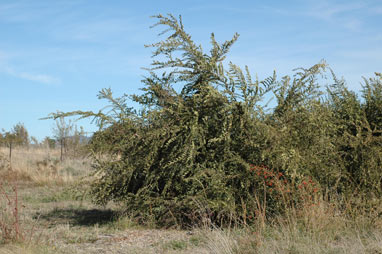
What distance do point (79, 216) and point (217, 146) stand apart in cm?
398

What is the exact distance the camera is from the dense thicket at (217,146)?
7781 millimetres

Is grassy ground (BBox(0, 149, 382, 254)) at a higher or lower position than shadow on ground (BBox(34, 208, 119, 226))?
higher

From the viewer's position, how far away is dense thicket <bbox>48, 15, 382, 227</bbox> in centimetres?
778

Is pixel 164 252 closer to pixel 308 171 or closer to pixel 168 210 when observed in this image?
pixel 168 210

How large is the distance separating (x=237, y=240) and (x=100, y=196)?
3437 millimetres

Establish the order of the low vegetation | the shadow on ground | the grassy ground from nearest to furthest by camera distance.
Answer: the grassy ground < the low vegetation < the shadow on ground

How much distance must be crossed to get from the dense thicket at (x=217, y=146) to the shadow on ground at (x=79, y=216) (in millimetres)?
774

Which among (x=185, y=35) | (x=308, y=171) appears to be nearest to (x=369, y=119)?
(x=308, y=171)

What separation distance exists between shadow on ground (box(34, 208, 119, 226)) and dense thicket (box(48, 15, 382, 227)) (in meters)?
0.77

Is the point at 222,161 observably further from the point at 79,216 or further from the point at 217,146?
the point at 79,216

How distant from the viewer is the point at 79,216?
991 cm

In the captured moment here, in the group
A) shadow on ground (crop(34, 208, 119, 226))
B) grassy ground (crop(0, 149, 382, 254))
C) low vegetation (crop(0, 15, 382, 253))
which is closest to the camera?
grassy ground (crop(0, 149, 382, 254))

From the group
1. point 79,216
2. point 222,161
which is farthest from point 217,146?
point 79,216

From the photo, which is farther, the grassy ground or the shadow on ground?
the shadow on ground
